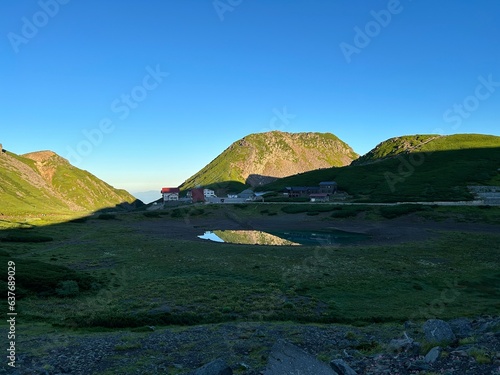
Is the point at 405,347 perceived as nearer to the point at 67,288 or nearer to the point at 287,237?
the point at 67,288

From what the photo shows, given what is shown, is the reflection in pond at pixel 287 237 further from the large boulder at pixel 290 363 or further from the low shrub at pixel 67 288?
the large boulder at pixel 290 363

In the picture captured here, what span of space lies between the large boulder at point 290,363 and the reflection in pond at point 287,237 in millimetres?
65200

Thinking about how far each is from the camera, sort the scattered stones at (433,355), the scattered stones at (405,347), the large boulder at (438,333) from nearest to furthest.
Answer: the scattered stones at (433,355), the scattered stones at (405,347), the large boulder at (438,333)

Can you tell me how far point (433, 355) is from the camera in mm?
14922

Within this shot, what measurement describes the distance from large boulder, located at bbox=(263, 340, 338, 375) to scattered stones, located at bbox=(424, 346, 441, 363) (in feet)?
16.1

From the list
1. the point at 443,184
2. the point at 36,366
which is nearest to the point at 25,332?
the point at 36,366

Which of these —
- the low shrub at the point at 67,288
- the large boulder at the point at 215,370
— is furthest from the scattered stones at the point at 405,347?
the low shrub at the point at 67,288

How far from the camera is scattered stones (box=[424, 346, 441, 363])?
1466 cm

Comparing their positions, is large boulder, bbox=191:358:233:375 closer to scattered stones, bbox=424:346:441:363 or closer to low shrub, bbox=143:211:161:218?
scattered stones, bbox=424:346:441:363

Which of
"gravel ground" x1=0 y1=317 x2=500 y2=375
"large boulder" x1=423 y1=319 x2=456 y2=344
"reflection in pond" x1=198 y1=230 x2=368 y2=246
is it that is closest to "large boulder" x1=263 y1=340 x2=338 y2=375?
"gravel ground" x1=0 y1=317 x2=500 y2=375

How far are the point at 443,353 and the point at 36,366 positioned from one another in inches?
779

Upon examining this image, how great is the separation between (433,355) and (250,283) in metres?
27.0

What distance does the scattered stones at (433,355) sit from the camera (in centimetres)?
1466

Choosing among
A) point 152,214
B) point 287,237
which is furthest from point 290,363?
point 152,214
